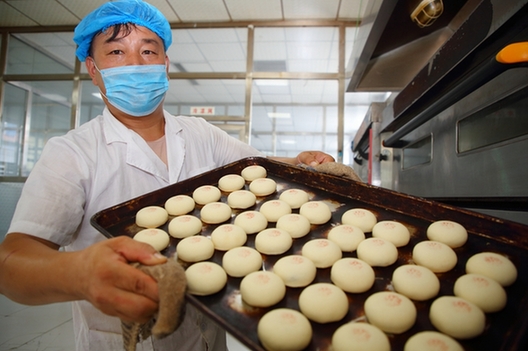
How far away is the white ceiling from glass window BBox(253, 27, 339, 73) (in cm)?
24

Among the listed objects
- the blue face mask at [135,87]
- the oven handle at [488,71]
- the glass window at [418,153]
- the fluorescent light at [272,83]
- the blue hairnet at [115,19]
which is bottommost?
the glass window at [418,153]

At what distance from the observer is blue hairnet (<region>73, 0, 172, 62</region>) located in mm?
1037

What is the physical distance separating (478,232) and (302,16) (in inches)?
169

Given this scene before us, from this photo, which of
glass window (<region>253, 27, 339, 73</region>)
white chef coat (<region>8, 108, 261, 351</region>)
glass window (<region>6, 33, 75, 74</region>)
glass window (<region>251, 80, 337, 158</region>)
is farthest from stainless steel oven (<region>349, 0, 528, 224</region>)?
glass window (<region>6, 33, 75, 74</region>)

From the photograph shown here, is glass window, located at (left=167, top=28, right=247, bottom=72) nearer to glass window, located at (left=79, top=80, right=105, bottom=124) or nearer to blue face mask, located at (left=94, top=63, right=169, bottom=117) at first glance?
glass window, located at (left=79, top=80, right=105, bottom=124)

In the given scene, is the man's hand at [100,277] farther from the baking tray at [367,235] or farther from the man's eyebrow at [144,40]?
the man's eyebrow at [144,40]

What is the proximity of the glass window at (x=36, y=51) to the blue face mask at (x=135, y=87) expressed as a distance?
192 inches

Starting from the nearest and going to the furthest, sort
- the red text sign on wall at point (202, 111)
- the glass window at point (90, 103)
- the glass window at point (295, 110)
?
the red text sign on wall at point (202, 111) < the glass window at point (295, 110) < the glass window at point (90, 103)

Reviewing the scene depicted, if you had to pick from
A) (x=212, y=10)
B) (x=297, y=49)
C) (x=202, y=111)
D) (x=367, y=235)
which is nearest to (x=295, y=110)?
(x=297, y=49)

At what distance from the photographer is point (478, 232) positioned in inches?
27.8

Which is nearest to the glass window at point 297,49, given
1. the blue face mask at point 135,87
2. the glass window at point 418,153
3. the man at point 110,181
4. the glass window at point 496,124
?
the glass window at point 418,153

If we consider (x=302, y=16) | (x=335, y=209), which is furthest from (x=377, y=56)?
(x=302, y=16)

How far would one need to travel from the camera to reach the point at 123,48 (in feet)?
3.59

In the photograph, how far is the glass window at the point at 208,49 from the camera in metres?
4.63
